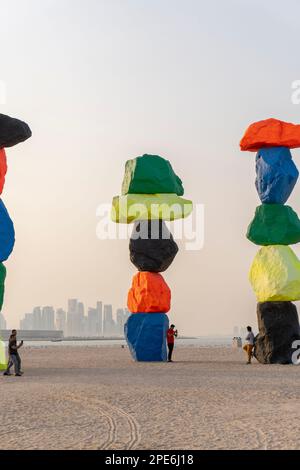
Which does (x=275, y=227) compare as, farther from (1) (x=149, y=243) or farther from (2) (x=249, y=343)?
(1) (x=149, y=243)

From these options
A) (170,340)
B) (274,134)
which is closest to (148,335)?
(170,340)

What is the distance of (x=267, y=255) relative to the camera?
18.2 m

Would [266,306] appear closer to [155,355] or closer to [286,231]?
[286,231]

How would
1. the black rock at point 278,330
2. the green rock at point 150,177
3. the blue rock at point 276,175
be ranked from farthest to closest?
the green rock at point 150,177 → the blue rock at point 276,175 → the black rock at point 278,330

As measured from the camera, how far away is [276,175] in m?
18.3

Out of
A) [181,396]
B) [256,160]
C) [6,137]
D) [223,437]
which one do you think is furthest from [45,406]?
[256,160]

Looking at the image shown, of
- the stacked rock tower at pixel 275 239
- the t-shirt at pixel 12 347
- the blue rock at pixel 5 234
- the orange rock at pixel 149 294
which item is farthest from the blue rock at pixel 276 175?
the t-shirt at pixel 12 347

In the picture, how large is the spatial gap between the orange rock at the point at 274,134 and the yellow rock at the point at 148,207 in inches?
115

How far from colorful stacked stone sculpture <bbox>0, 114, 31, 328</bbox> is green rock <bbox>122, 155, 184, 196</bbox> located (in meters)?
3.76

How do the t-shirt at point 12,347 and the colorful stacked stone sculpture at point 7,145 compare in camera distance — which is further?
the colorful stacked stone sculpture at point 7,145

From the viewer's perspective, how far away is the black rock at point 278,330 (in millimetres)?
17453

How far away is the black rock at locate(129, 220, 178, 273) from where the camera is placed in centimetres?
1967

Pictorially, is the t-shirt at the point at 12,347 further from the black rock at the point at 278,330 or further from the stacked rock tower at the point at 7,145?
the black rock at the point at 278,330

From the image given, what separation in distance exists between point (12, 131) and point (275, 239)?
7.91 meters
